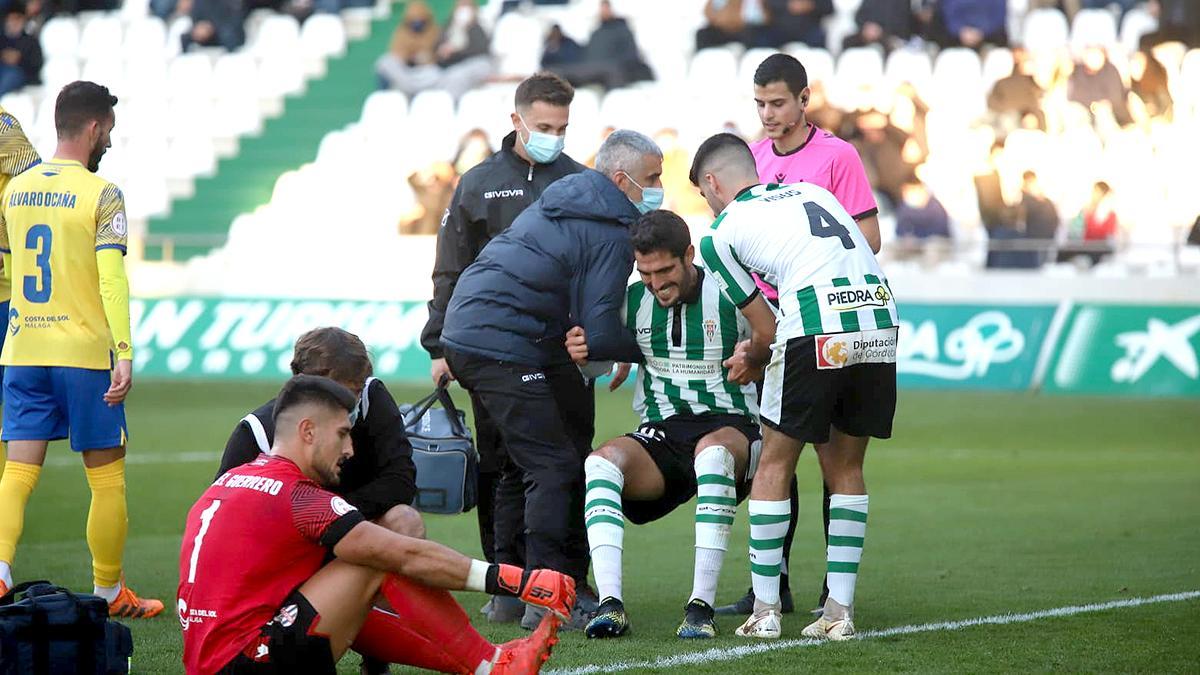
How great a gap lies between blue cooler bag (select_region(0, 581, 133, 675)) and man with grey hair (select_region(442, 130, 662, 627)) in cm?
176

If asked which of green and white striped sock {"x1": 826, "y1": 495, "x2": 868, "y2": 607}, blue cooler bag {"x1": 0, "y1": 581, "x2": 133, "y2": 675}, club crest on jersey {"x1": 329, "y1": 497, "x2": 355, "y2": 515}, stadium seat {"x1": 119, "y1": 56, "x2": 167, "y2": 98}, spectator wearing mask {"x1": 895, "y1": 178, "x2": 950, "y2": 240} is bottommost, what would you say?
blue cooler bag {"x1": 0, "y1": 581, "x2": 133, "y2": 675}

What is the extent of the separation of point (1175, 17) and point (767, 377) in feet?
57.1

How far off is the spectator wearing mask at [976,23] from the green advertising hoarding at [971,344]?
5891 mm

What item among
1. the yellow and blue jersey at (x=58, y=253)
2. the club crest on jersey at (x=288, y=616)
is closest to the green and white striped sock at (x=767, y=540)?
the club crest on jersey at (x=288, y=616)

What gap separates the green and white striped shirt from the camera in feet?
22.7

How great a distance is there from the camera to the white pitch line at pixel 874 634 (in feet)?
19.2

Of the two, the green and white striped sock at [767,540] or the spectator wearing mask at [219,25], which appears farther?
the spectator wearing mask at [219,25]

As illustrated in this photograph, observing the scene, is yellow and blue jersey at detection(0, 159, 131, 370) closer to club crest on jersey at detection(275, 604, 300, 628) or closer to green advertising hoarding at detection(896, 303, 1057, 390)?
club crest on jersey at detection(275, 604, 300, 628)

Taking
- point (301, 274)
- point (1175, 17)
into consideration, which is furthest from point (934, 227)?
point (301, 274)

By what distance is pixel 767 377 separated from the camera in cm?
643

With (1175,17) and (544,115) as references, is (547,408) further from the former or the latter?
(1175,17)

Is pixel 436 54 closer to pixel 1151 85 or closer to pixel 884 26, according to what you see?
pixel 884 26

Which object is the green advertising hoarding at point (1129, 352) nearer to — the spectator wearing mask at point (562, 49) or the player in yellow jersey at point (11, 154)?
the spectator wearing mask at point (562, 49)

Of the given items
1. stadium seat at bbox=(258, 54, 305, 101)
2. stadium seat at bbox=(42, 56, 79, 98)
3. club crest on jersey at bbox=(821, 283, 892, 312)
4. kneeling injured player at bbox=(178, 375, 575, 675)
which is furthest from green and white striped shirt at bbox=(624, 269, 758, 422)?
stadium seat at bbox=(42, 56, 79, 98)
